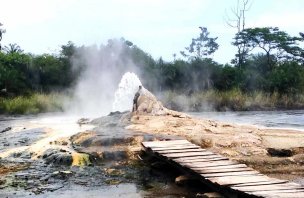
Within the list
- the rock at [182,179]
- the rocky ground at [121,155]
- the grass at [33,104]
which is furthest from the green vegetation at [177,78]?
the rock at [182,179]

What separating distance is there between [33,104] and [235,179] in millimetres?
21289

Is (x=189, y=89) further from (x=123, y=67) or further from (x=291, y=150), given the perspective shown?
(x=291, y=150)

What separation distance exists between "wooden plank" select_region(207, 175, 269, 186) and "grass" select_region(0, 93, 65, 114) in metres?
20.7

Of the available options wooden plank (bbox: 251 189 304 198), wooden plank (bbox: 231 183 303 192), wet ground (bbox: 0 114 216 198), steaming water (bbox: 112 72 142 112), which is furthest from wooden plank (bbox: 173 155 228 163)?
steaming water (bbox: 112 72 142 112)

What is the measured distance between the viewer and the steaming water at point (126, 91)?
18.5m

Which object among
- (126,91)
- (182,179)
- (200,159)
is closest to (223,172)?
(182,179)

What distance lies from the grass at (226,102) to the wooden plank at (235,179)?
2184 centimetres

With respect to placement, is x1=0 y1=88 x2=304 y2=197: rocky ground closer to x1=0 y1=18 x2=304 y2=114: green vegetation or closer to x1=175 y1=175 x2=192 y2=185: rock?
x1=175 y1=175 x2=192 y2=185: rock

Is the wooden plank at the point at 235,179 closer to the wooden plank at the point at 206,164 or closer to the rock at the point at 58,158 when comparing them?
the wooden plank at the point at 206,164

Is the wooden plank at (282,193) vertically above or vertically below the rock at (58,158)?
above

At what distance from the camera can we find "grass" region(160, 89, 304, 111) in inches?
1125

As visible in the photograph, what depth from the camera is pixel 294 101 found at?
98.9 feet

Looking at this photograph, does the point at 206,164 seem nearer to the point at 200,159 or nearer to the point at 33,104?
the point at 200,159

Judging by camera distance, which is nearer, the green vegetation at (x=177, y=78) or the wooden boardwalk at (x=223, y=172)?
the wooden boardwalk at (x=223, y=172)
